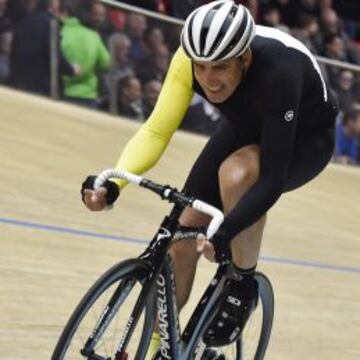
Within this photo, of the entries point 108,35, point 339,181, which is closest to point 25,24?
point 108,35

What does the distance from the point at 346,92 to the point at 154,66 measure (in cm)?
205

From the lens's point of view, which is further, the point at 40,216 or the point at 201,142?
the point at 201,142

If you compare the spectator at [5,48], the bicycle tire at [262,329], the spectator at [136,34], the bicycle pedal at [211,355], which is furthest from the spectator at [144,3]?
the bicycle pedal at [211,355]

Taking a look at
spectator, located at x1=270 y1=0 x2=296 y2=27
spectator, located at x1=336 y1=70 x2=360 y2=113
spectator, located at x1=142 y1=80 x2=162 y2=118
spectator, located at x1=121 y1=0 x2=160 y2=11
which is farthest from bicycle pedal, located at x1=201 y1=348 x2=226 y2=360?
spectator, located at x1=270 y1=0 x2=296 y2=27

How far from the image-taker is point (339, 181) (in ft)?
29.8

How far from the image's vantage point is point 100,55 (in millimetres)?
8398

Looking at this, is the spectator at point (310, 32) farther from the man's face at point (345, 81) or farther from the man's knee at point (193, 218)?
the man's knee at point (193, 218)

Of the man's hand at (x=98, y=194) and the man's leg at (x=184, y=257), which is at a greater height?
A: the man's hand at (x=98, y=194)

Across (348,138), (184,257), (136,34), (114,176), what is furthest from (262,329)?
(348,138)

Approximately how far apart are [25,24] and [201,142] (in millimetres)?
1809

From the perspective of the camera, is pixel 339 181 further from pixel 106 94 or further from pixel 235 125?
pixel 235 125

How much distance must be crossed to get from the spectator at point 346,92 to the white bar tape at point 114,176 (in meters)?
7.22

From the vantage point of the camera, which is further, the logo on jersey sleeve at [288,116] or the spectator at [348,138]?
the spectator at [348,138]

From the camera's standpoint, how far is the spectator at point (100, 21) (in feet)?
27.7
